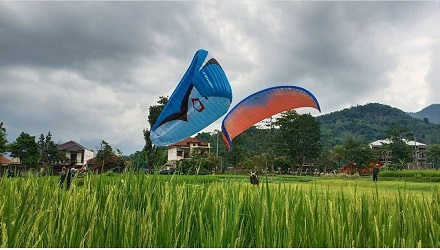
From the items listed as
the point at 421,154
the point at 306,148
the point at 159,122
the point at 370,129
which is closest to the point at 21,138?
the point at 159,122

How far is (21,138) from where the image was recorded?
44.2m

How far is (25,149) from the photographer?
44531 mm

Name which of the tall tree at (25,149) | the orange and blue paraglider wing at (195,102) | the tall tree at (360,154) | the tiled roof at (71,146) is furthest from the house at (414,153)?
the orange and blue paraglider wing at (195,102)

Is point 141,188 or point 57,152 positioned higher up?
point 57,152

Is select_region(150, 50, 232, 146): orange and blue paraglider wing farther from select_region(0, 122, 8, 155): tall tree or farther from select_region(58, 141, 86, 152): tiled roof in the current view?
select_region(58, 141, 86, 152): tiled roof

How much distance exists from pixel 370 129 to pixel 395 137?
83.4m

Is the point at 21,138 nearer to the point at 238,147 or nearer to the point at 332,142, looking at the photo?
the point at 238,147

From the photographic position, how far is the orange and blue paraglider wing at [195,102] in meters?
15.2

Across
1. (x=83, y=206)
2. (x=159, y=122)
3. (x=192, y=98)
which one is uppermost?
(x=192, y=98)

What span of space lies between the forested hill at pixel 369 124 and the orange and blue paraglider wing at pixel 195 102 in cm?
11552

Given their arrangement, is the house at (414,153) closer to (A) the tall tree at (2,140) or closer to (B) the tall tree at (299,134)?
(B) the tall tree at (299,134)

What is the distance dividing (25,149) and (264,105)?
37479 millimetres

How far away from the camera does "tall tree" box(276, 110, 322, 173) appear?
66438 millimetres

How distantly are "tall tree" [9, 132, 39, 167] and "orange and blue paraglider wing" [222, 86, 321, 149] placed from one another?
3322 centimetres
